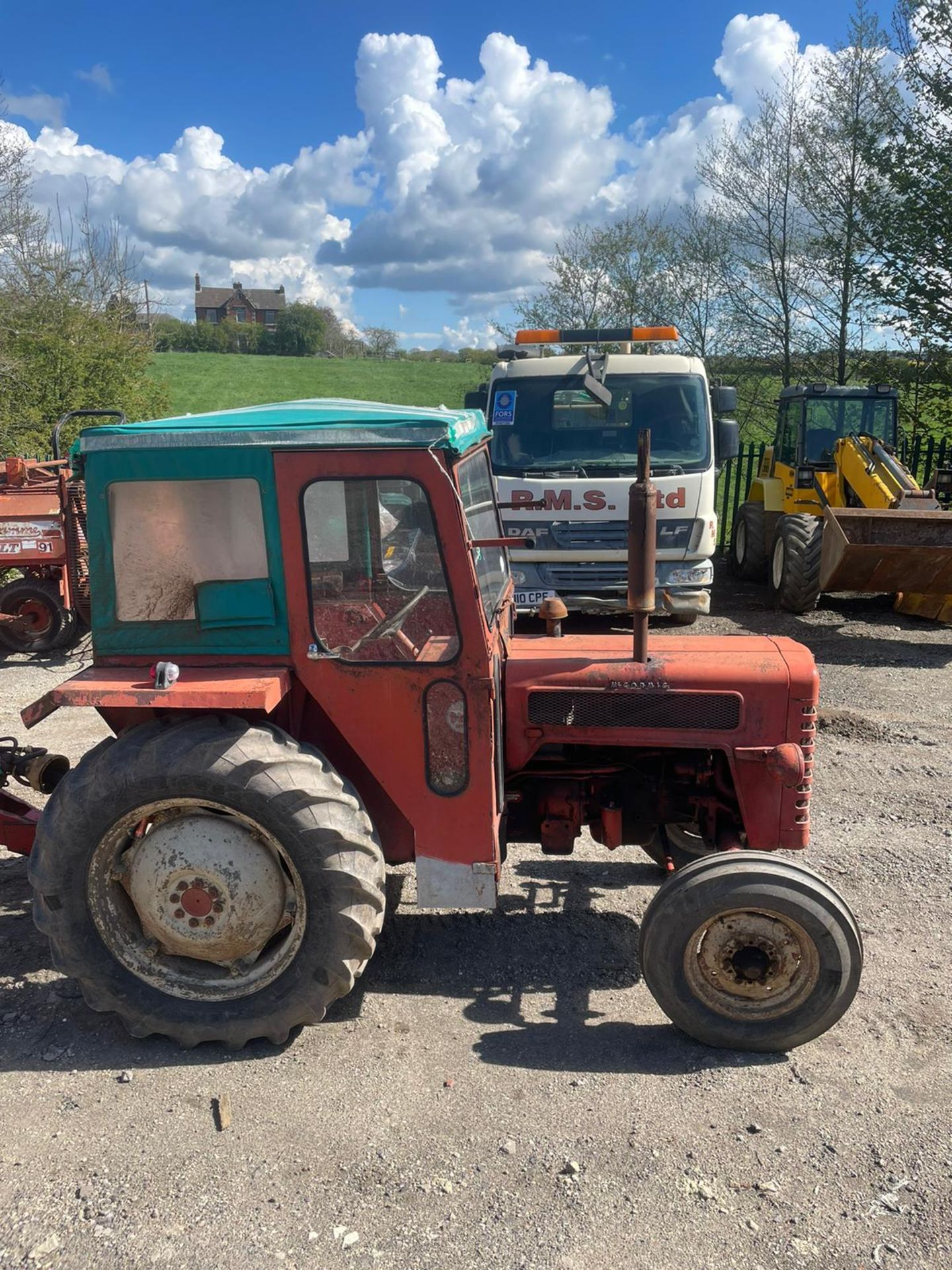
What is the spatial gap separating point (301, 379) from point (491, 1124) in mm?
44193

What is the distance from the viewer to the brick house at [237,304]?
86.0m

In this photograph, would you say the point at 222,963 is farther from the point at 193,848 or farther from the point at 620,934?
the point at 620,934

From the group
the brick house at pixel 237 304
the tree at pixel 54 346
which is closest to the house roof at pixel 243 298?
the brick house at pixel 237 304

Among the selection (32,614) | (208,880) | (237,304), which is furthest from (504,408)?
(237,304)

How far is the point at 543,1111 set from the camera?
2.98 metres

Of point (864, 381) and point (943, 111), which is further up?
point (943, 111)

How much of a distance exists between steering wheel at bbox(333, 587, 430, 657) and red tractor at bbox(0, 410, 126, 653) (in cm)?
640

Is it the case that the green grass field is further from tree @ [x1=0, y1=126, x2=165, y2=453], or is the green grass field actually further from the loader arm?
the loader arm

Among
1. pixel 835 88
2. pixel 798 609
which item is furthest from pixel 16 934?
pixel 835 88

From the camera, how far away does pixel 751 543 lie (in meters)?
12.2

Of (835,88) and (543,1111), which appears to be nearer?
(543,1111)

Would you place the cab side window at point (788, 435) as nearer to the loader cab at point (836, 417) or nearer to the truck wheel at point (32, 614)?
the loader cab at point (836, 417)

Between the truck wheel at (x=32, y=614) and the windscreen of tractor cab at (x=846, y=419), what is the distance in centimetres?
903

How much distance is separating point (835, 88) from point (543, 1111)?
17.5 metres
